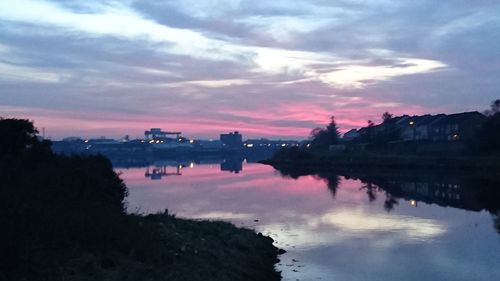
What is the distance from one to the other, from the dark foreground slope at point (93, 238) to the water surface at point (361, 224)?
171 cm

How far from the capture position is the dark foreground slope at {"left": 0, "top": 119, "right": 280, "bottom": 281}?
7383 millimetres

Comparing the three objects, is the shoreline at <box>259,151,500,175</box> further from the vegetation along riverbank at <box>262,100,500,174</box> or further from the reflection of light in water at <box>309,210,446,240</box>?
the reflection of light in water at <box>309,210,446,240</box>

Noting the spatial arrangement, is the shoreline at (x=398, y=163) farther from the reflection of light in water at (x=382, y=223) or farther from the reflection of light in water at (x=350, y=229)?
the reflection of light in water at (x=350, y=229)

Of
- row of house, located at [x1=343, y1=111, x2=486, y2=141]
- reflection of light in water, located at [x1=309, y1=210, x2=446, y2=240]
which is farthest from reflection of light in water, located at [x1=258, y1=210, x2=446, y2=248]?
row of house, located at [x1=343, y1=111, x2=486, y2=141]

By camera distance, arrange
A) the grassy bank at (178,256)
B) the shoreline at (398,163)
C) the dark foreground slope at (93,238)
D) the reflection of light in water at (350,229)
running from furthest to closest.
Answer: the shoreline at (398,163), the reflection of light in water at (350,229), the grassy bank at (178,256), the dark foreground slope at (93,238)

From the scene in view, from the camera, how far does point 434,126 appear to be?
78.8 metres

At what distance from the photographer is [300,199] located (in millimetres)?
30797

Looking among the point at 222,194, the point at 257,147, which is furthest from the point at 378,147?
the point at 257,147

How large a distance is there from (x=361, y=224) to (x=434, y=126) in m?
61.3

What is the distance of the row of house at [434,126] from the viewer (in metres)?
70.2

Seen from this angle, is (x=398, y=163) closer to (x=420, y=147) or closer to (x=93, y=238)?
(x=420, y=147)

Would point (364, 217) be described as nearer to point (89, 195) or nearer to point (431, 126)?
point (89, 195)

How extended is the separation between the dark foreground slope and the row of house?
52.0 meters

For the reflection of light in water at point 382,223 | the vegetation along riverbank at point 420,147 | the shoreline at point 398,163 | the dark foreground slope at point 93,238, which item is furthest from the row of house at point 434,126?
the dark foreground slope at point 93,238
